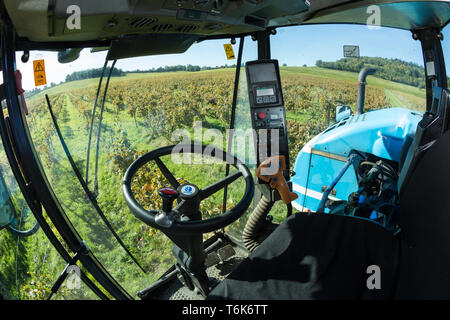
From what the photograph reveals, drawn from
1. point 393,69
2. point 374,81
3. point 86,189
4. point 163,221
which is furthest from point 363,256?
point 374,81

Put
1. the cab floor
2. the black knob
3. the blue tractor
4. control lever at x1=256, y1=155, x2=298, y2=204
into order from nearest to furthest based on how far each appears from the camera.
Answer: the black knob < the blue tractor < control lever at x1=256, y1=155, x2=298, y2=204 < the cab floor

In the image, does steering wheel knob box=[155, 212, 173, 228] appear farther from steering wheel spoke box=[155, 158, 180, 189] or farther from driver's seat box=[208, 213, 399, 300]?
steering wheel spoke box=[155, 158, 180, 189]

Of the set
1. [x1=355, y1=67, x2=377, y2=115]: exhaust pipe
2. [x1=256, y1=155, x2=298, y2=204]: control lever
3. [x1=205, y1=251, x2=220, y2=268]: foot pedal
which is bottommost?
[x1=205, y1=251, x2=220, y2=268]: foot pedal

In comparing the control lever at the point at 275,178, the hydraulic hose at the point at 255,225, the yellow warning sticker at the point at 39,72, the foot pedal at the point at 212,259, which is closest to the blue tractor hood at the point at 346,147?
the hydraulic hose at the point at 255,225

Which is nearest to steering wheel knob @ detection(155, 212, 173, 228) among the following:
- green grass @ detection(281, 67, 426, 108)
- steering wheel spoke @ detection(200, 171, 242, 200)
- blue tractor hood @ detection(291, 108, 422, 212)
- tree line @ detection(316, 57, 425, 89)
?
steering wheel spoke @ detection(200, 171, 242, 200)

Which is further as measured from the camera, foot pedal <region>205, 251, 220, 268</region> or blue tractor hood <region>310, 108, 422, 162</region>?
foot pedal <region>205, 251, 220, 268</region>

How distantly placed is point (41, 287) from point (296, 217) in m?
1.28

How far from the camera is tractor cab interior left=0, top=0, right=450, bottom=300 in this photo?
1.21m

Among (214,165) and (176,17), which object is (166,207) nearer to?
(176,17)

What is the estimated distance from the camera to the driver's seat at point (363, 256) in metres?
1.13

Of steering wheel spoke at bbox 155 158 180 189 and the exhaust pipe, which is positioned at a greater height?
the exhaust pipe

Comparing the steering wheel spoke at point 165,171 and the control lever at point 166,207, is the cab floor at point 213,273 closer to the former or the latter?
the steering wheel spoke at point 165,171

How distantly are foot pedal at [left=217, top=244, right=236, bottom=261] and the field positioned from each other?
35 centimetres

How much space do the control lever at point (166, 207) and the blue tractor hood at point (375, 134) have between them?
154 cm
